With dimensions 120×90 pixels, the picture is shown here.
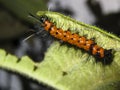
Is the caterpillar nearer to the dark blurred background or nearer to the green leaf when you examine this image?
the green leaf

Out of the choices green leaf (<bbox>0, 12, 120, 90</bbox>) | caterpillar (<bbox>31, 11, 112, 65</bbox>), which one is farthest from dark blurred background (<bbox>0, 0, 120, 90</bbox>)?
caterpillar (<bbox>31, 11, 112, 65</bbox>)

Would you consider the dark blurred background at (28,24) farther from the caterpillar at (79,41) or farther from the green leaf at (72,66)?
the caterpillar at (79,41)

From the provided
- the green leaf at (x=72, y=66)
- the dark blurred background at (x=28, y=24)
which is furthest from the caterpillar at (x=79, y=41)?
the dark blurred background at (x=28, y=24)

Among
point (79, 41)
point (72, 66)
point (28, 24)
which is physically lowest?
point (72, 66)

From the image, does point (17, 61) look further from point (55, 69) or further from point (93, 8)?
point (93, 8)

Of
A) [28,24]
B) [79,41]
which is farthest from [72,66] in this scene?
[28,24]

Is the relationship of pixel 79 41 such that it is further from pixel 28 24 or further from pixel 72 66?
pixel 28 24
